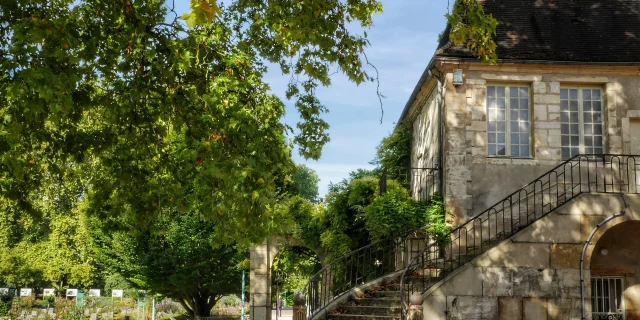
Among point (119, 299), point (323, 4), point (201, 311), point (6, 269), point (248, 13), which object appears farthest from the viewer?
point (6, 269)

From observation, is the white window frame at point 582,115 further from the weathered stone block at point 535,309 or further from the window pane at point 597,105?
the weathered stone block at point 535,309

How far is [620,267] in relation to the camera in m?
15.4

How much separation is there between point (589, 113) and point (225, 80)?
9.91m

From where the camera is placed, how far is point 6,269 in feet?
177

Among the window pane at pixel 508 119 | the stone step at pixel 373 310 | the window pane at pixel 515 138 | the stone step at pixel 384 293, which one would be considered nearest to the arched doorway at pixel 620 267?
the window pane at pixel 508 119

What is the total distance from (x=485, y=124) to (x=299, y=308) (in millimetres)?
5688

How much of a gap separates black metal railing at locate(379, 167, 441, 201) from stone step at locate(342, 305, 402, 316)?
10.9 feet

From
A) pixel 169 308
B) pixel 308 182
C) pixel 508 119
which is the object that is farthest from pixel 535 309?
pixel 308 182

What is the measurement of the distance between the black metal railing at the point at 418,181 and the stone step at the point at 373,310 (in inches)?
131

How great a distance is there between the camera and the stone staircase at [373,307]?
14070 millimetres

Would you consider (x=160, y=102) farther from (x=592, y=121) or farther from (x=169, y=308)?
(x=169, y=308)

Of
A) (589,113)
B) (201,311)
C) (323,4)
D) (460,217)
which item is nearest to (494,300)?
(460,217)

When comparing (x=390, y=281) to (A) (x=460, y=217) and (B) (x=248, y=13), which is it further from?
(B) (x=248, y=13)

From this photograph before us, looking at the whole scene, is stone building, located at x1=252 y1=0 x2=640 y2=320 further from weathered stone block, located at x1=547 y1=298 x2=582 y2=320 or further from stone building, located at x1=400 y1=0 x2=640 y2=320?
weathered stone block, located at x1=547 y1=298 x2=582 y2=320
